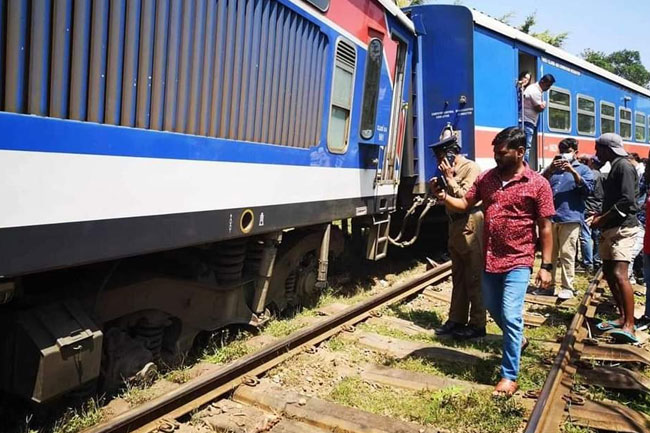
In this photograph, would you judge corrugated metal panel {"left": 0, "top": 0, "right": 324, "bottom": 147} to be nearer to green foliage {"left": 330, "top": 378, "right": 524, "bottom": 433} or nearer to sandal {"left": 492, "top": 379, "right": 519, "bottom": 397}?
green foliage {"left": 330, "top": 378, "right": 524, "bottom": 433}

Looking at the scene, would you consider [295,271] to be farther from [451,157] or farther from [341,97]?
[451,157]

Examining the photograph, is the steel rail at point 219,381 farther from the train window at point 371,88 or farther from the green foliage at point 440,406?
the train window at point 371,88

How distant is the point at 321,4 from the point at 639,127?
1515 centimetres

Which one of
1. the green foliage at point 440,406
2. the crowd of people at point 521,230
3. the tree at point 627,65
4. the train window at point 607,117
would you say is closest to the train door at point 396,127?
the crowd of people at point 521,230

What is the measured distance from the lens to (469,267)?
18.7 ft

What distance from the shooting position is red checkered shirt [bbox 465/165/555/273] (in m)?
4.11

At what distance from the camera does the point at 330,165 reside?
17.8 feet

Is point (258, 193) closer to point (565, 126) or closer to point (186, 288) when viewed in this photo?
point (186, 288)

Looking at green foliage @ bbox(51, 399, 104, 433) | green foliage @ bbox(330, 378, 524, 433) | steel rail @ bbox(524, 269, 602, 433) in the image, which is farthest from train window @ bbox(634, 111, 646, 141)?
green foliage @ bbox(51, 399, 104, 433)

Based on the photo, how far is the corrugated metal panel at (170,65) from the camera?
2.55 metres

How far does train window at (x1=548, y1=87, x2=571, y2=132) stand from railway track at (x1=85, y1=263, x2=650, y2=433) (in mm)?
6042

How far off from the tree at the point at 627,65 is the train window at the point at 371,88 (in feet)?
214

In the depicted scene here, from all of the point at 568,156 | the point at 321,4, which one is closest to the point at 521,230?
the point at 321,4

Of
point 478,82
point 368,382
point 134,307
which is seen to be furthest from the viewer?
point 478,82
